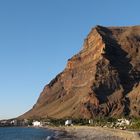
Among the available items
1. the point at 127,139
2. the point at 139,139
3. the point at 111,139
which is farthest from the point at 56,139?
the point at 139,139

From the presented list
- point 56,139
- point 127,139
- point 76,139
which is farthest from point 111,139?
point 56,139

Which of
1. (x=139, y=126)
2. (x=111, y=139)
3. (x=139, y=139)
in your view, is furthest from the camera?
(x=139, y=126)

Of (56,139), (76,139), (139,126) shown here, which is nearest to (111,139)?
(76,139)

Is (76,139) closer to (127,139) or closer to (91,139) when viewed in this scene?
(91,139)

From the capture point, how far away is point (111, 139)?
124 meters

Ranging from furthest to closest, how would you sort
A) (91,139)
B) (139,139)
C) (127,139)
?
(91,139)
(127,139)
(139,139)

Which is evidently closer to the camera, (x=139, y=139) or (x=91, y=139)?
(x=139, y=139)

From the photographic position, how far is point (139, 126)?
167 m

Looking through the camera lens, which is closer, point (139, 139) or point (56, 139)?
point (139, 139)

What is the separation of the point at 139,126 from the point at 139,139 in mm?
67261

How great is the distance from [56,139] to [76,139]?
10555 millimetres

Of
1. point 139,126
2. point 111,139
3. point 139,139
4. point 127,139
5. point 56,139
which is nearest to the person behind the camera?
point 139,139

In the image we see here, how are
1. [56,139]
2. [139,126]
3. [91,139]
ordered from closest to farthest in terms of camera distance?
1. [91,139]
2. [56,139]
3. [139,126]

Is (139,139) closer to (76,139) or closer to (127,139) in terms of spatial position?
(127,139)
